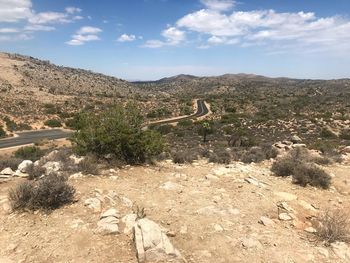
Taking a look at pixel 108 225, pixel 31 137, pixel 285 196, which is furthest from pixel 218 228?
pixel 31 137

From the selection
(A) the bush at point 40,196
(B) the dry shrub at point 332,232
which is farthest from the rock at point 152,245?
(B) the dry shrub at point 332,232

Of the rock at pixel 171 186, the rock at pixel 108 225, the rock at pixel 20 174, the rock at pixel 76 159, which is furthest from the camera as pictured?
the rock at pixel 76 159

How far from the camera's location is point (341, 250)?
7391mm

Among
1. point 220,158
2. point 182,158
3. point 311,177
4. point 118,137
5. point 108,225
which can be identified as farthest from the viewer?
point 220,158

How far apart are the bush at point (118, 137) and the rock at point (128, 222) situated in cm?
565

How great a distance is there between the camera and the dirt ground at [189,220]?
6910 millimetres

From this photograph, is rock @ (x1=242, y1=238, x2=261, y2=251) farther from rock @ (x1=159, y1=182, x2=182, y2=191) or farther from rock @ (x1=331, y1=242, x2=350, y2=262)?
rock @ (x1=159, y1=182, x2=182, y2=191)

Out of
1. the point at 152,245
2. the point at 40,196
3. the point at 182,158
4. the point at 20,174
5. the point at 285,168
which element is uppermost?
the point at 40,196

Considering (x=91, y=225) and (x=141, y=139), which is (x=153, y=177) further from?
(x=91, y=225)

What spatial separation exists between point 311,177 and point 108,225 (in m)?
7.53

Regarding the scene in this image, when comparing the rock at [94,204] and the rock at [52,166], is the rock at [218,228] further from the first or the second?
the rock at [52,166]

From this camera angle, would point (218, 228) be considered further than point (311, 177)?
No

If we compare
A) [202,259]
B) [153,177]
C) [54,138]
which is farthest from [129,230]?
[54,138]

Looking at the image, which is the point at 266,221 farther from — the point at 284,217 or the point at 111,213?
the point at 111,213
